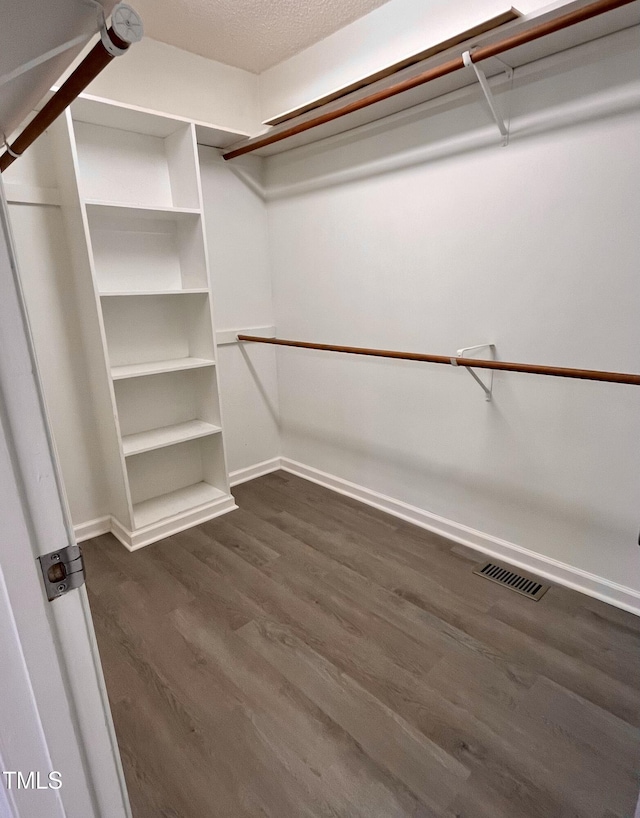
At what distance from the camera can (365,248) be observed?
8.30 feet

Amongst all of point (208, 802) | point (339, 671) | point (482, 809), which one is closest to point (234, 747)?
point (208, 802)

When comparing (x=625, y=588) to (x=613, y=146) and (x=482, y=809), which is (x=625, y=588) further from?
(x=613, y=146)

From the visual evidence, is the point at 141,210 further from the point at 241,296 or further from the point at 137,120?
the point at 241,296

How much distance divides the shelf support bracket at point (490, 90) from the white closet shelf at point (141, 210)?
146 centimetres

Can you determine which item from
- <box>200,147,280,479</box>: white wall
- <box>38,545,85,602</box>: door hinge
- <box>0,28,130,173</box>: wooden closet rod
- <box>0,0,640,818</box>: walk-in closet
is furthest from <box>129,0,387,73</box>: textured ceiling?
<box>38,545,85,602</box>: door hinge

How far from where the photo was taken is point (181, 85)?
254cm

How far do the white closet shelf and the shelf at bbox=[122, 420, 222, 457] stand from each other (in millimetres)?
1201

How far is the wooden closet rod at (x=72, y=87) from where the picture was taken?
797 millimetres

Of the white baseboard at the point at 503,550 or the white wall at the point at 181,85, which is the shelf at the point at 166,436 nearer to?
the white baseboard at the point at 503,550

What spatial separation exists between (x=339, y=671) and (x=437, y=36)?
8.58 ft

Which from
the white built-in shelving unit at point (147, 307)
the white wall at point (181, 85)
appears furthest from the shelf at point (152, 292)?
the white wall at point (181, 85)

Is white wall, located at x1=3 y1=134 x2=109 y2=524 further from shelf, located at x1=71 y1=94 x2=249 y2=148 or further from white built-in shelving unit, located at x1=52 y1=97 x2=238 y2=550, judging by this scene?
shelf, located at x1=71 y1=94 x2=249 y2=148

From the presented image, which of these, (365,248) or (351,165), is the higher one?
(351,165)

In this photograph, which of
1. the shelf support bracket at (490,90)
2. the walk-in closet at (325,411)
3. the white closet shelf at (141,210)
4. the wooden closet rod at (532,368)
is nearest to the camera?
the walk-in closet at (325,411)
